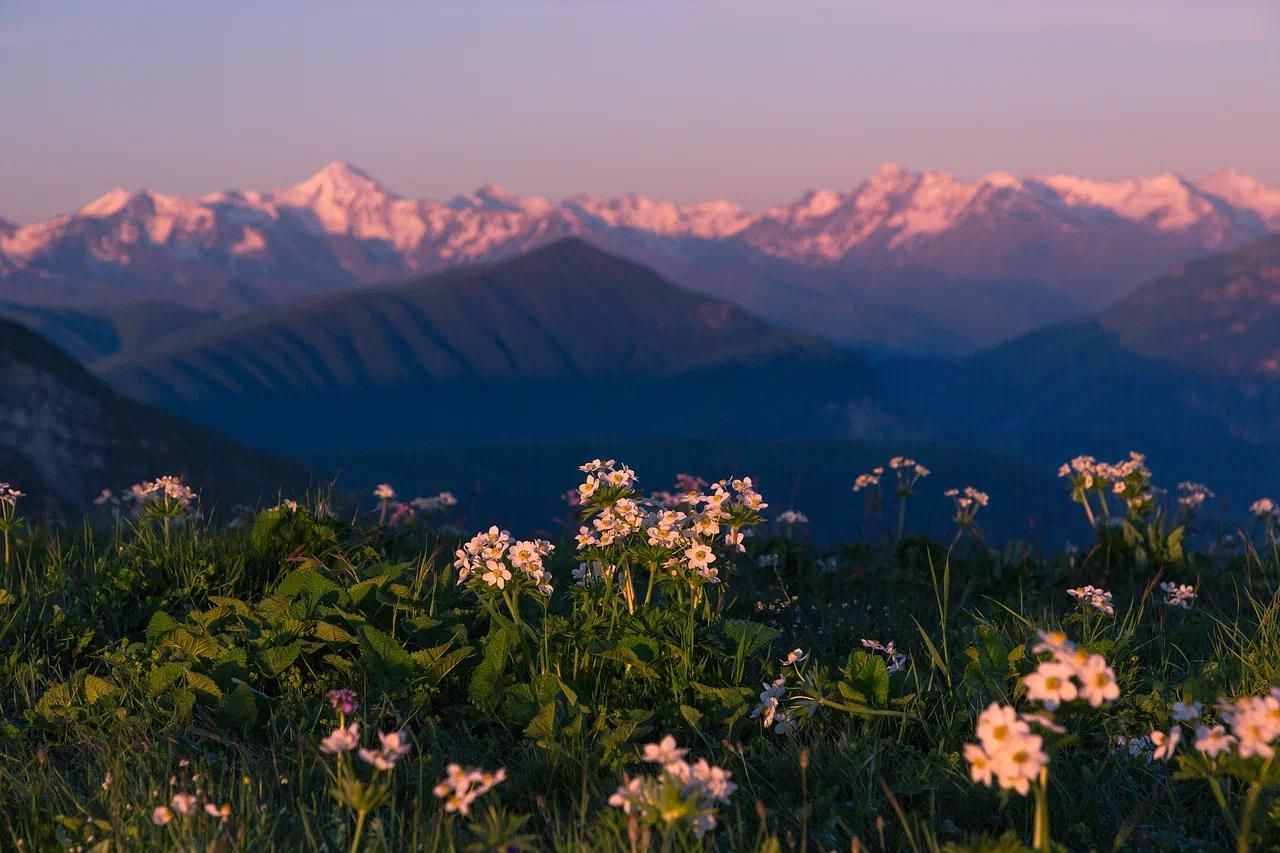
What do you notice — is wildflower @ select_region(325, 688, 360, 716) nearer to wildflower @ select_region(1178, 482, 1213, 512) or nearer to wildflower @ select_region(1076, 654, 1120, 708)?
wildflower @ select_region(1076, 654, 1120, 708)

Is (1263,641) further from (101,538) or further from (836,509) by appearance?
(836,509)

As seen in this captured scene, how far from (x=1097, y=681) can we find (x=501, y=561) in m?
2.72

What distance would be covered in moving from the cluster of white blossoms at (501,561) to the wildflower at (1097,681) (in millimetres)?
2485

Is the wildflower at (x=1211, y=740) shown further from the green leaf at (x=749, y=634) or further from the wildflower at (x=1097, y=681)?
the green leaf at (x=749, y=634)

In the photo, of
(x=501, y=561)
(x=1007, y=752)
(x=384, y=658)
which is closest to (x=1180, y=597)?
(x=501, y=561)

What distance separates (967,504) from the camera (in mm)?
9797

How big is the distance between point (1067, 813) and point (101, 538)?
24.0 feet

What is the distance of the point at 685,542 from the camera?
206 inches

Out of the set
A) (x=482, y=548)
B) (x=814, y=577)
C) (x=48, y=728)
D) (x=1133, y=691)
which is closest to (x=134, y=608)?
(x=48, y=728)

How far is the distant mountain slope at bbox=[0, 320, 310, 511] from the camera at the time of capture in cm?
7125

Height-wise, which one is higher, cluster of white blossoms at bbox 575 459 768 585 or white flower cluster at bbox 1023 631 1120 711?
white flower cluster at bbox 1023 631 1120 711

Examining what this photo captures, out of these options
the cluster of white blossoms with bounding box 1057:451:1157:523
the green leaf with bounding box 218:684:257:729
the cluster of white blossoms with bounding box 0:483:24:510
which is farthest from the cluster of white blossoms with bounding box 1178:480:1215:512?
the cluster of white blossoms with bounding box 0:483:24:510

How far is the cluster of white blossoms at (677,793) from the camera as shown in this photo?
3.27 meters

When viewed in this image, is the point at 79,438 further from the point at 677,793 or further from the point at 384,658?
the point at 677,793
